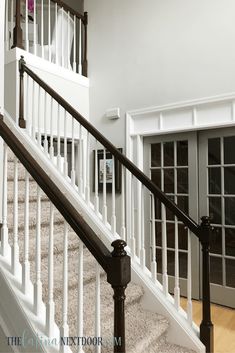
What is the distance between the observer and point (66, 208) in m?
1.36

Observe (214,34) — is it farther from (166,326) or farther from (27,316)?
(27,316)

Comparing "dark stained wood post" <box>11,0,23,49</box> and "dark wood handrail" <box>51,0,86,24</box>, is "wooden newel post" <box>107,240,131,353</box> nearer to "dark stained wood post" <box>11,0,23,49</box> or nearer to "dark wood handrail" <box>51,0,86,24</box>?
"dark stained wood post" <box>11,0,23,49</box>

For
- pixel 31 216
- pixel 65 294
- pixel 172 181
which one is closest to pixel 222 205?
pixel 172 181

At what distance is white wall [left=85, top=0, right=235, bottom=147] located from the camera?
3.17 metres

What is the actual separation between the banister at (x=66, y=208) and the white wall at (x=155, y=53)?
238cm

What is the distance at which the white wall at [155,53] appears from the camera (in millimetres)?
3170

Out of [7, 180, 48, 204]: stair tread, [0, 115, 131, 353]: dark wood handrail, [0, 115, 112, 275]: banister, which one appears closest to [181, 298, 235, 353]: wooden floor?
[0, 115, 131, 353]: dark wood handrail

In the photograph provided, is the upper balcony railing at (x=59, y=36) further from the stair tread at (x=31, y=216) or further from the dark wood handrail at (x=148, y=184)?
the stair tread at (x=31, y=216)

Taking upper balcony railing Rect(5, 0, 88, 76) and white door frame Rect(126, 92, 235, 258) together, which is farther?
upper balcony railing Rect(5, 0, 88, 76)

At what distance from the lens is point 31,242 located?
A: 86.9 inches

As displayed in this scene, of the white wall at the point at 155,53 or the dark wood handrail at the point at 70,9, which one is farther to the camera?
the dark wood handrail at the point at 70,9

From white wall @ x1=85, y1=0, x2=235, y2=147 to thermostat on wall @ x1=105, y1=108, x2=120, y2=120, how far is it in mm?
80

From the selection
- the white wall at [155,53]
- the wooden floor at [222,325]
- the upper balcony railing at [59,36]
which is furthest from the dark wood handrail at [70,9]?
the wooden floor at [222,325]

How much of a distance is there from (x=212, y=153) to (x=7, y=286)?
8.57 ft
